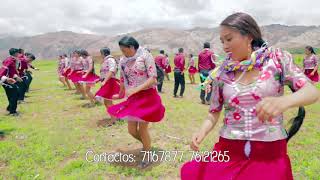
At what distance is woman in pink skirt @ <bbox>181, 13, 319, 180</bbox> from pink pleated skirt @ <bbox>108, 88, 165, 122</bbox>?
321 cm

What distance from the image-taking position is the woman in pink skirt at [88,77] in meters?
12.9

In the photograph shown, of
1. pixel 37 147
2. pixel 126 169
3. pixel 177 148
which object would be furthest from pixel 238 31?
pixel 37 147

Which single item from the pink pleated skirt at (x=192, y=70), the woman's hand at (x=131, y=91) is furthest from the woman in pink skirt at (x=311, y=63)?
the woman's hand at (x=131, y=91)

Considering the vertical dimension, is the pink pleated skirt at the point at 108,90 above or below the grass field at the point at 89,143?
above

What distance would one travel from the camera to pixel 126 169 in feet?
20.0

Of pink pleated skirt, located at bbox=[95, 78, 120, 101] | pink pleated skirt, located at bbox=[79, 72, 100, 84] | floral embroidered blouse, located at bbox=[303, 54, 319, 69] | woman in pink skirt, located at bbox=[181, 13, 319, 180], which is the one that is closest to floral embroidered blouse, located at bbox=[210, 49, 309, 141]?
woman in pink skirt, located at bbox=[181, 13, 319, 180]

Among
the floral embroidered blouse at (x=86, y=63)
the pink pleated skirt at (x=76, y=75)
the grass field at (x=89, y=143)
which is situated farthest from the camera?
the pink pleated skirt at (x=76, y=75)

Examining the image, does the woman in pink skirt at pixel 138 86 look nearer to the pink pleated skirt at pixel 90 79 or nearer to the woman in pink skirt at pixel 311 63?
the pink pleated skirt at pixel 90 79

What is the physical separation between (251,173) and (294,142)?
18.0ft

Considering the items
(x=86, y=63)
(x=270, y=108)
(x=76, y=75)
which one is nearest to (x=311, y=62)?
(x=86, y=63)

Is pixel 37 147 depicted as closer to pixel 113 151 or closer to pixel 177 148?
pixel 113 151

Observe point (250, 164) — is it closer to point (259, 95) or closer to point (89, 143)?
point (259, 95)

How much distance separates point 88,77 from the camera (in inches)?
526

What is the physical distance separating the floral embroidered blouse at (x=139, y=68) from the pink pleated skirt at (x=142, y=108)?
0.68 ft
